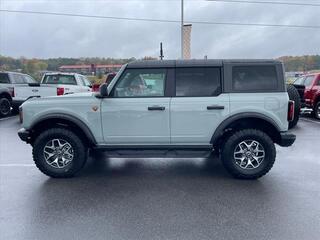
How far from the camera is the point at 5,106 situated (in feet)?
44.8

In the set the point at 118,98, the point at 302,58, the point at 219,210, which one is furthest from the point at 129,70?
the point at 302,58

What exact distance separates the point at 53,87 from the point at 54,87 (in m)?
0.07

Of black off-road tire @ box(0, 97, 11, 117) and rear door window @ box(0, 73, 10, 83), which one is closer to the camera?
black off-road tire @ box(0, 97, 11, 117)

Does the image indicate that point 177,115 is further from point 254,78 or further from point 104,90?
point 254,78

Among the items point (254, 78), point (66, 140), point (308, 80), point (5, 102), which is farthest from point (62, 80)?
point (254, 78)

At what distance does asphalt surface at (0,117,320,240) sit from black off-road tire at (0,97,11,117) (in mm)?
7994

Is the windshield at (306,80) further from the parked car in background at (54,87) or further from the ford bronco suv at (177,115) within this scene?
the parked car in background at (54,87)

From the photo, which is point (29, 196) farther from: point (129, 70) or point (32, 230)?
point (129, 70)

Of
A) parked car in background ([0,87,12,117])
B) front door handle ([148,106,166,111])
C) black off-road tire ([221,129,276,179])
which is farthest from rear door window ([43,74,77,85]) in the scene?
black off-road tire ([221,129,276,179])

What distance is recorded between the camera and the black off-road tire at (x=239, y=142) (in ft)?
16.9

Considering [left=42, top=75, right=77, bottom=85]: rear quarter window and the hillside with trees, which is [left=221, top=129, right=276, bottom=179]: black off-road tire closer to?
[left=42, top=75, right=77, bottom=85]: rear quarter window

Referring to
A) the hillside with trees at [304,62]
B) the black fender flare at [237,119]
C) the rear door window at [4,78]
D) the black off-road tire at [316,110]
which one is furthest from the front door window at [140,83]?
the hillside with trees at [304,62]

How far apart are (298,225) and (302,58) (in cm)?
2149

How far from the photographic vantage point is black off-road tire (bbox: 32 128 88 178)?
5.26m
